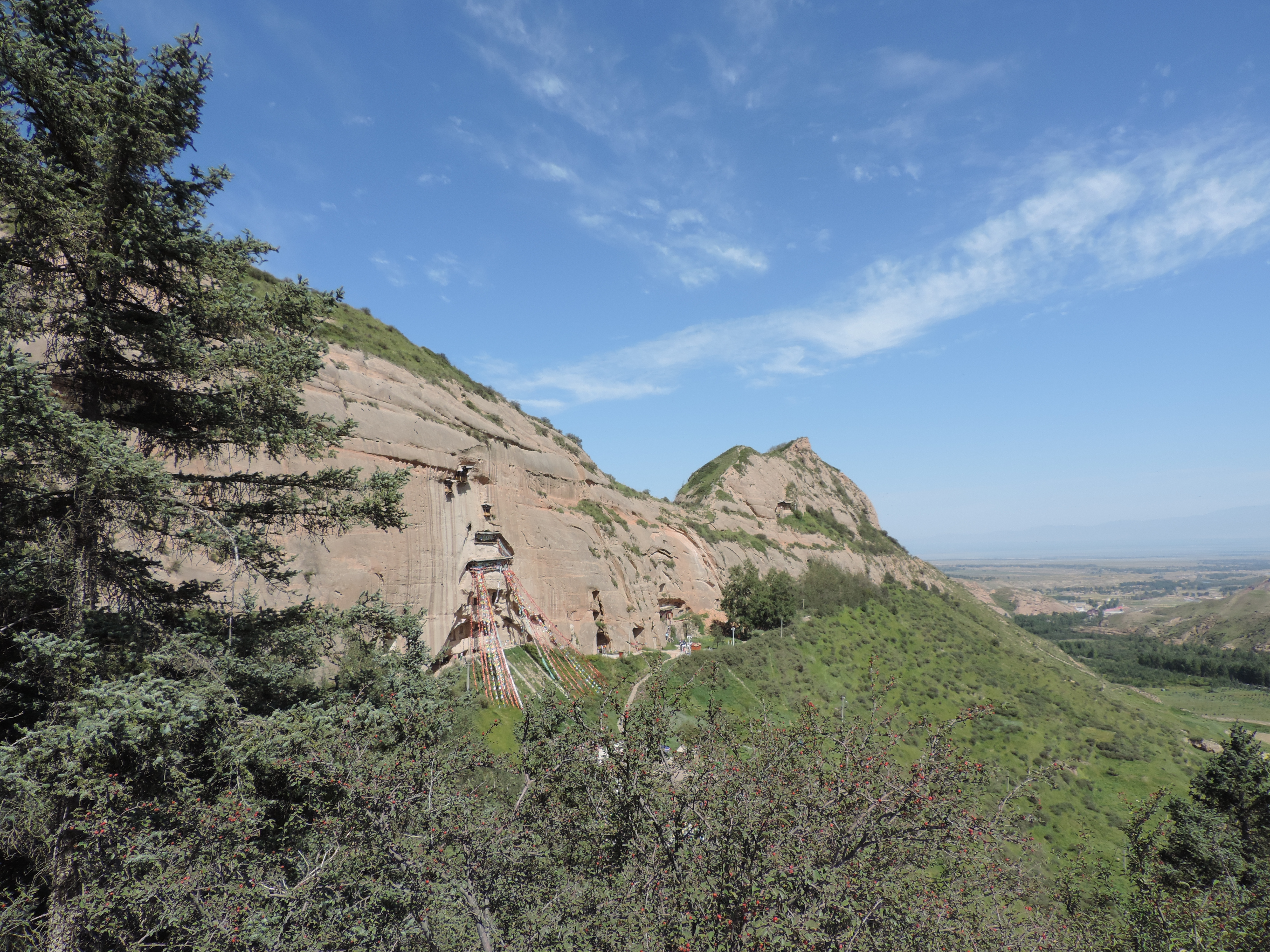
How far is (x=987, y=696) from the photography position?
3881cm

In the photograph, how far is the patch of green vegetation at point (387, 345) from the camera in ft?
76.3

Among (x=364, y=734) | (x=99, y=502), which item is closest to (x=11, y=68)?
(x=99, y=502)

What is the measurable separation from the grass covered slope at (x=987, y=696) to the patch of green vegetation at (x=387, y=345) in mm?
17631

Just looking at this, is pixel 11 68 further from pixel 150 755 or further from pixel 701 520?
pixel 701 520

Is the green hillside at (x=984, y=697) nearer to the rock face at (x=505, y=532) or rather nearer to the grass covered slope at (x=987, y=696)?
the grass covered slope at (x=987, y=696)

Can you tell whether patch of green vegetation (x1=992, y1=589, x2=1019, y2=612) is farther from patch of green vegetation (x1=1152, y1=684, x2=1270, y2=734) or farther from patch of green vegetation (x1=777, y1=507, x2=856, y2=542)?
patch of green vegetation (x1=777, y1=507, x2=856, y2=542)

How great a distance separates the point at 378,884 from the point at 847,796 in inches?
234

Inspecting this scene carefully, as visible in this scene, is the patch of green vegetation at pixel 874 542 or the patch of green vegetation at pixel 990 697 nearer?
the patch of green vegetation at pixel 990 697

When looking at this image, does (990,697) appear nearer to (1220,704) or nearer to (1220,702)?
(1220,704)

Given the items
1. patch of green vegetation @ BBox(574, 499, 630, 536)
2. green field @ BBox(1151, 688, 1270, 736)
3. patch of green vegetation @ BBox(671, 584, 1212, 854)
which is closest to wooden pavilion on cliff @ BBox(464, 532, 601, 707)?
patch of green vegetation @ BBox(671, 584, 1212, 854)

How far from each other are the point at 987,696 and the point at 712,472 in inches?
1359

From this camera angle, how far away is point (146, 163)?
23.5 feet

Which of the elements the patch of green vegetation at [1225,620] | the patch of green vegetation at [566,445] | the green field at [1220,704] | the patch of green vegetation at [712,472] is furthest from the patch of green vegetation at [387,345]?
the patch of green vegetation at [1225,620]

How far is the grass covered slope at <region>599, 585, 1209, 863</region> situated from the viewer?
1085 inches
